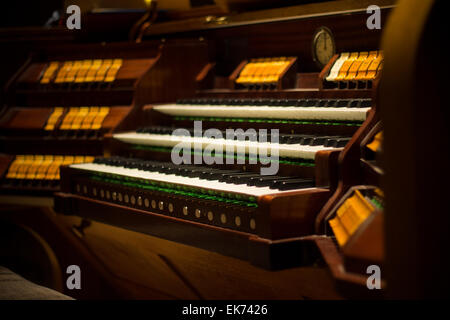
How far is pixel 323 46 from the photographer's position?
3162 millimetres

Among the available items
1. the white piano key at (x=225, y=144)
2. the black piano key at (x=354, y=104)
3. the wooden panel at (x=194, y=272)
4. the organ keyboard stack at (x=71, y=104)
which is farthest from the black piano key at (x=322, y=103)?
the organ keyboard stack at (x=71, y=104)

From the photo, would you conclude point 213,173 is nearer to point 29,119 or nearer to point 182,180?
point 182,180

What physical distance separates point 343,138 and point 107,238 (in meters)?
1.50

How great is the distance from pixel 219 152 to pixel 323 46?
27.7 inches

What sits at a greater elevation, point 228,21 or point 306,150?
point 228,21

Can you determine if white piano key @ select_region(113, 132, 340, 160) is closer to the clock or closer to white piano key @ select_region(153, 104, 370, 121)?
white piano key @ select_region(153, 104, 370, 121)

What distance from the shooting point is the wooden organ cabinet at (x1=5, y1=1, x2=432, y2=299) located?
2.29 m

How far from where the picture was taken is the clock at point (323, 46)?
3.12 metres

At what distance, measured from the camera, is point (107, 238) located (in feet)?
11.6

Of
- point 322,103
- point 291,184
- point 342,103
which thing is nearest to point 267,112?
point 322,103

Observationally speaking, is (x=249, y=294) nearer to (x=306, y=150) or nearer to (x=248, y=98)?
(x=306, y=150)

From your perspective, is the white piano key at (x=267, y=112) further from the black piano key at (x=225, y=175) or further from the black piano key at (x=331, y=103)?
the black piano key at (x=225, y=175)
